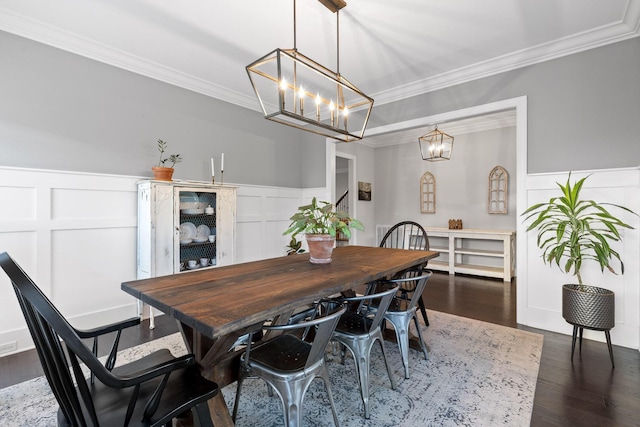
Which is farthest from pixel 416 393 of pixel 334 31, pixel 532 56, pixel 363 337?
pixel 532 56

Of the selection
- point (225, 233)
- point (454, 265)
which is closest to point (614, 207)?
point (454, 265)

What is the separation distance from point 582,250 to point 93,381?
362 cm

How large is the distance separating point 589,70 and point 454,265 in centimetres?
341

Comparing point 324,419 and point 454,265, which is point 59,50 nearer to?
point 324,419

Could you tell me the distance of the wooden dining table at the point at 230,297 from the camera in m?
1.15

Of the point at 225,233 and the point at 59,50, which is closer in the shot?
the point at 59,50

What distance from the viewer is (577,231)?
243 centimetres

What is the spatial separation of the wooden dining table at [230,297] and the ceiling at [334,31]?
78.2 inches

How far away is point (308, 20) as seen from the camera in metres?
2.45

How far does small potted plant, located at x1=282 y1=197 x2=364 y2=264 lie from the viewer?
1.98 metres

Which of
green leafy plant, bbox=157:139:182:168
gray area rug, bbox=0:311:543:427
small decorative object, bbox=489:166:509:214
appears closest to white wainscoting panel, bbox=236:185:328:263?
green leafy plant, bbox=157:139:182:168

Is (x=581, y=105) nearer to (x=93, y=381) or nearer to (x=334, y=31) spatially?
(x=334, y=31)

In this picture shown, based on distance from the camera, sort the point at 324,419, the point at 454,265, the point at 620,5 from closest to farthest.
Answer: the point at 324,419, the point at 620,5, the point at 454,265

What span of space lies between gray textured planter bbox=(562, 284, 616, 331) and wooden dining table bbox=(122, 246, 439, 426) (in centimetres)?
146
